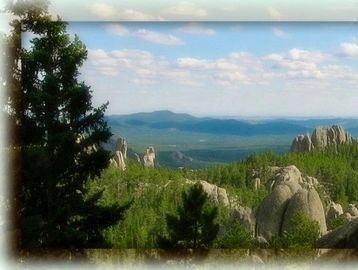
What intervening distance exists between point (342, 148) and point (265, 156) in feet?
1.93

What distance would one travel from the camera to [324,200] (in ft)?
22.3

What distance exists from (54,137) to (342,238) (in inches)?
91.5

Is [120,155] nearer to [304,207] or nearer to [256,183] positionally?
[256,183]

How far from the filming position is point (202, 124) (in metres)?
6.70

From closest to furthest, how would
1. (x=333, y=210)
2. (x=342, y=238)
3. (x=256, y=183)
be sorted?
(x=342, y=238) → (x=333, y=210) → (x=256, y=183)

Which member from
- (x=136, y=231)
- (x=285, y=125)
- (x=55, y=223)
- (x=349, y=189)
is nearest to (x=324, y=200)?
(x=349, y=189)

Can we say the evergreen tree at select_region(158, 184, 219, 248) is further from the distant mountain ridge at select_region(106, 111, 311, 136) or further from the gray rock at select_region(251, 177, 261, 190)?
the distant mountain ridge at select_region(106, 111, 311, 136)

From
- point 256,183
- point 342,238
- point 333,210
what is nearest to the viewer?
point 342,238

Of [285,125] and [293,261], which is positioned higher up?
[285,125]

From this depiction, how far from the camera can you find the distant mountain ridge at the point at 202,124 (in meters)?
6.66

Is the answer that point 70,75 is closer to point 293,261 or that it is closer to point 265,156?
point 265,156

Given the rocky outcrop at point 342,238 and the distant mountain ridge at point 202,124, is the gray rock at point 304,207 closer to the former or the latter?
the rocky outcrop at point 342,238

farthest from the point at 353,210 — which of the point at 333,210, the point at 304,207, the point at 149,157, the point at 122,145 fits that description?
the point at 122,145

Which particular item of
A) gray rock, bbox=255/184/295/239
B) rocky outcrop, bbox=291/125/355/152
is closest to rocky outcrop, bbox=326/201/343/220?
gray rock, bbox=255/184/295/239
